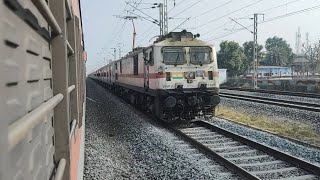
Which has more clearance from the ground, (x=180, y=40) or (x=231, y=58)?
(x=231, y=58)

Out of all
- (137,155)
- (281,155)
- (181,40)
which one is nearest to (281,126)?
(181,40)

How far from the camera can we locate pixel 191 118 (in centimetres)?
1438

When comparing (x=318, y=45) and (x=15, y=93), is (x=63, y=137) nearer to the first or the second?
(x=15, y=93)

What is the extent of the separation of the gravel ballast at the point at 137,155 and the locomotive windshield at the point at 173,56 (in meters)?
2.31

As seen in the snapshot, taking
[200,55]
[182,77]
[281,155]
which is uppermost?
[200,55]

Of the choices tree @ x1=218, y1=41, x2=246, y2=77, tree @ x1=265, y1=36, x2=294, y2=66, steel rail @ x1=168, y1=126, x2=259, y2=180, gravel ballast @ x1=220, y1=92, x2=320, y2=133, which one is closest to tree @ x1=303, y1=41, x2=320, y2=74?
tree @ x1=218, y1=41, x2=246, y2=77

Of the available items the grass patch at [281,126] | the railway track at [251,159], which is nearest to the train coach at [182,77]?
the grass patch at [281,126]

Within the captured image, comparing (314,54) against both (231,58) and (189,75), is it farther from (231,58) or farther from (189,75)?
(189,75)

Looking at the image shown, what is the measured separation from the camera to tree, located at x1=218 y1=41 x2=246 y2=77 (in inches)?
3442

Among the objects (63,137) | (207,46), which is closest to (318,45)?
(207,46)

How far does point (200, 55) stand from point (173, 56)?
1.03 m

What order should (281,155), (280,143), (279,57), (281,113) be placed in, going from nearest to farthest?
(281,155) → (280,143) → (281,113) → (279,57)

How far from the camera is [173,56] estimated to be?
1365 centimetres

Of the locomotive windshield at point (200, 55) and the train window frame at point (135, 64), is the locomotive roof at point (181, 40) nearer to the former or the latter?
the locomotive windshield at point (200, 55)
